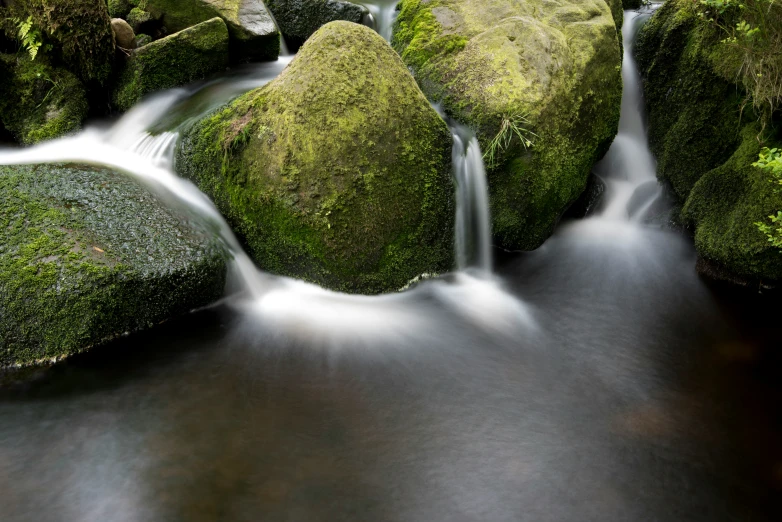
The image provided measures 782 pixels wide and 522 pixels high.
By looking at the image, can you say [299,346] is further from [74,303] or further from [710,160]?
[710,160]

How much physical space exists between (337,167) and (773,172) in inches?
131

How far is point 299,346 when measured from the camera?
184 inches

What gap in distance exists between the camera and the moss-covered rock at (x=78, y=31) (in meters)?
6.21

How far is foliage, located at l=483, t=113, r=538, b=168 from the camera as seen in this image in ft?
18.6

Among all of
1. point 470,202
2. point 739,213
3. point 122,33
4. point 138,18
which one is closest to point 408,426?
point 470,202

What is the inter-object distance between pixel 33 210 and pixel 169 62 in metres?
3.15

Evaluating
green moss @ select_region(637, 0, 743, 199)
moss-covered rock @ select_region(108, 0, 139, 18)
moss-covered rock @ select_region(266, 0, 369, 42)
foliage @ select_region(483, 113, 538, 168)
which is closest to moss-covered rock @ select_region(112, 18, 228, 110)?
moss-covered rock @ select_region(108, 0, 139, 18)

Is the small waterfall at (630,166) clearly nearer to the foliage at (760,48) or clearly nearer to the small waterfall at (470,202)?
the foliage at (760,48)

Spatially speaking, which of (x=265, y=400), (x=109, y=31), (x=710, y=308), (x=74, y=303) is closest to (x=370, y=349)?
(x=265, y=400)

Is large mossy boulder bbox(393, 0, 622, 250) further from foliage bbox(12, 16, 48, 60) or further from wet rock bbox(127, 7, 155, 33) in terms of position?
foliage bbox(12, 16, 48, 60)

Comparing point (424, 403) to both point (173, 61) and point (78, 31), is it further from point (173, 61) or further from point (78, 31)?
point (78, 31)

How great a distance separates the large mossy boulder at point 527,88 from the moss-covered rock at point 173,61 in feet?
8.09

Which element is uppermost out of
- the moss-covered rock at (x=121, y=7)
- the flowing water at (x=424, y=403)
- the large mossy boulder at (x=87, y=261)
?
the moss-covered rock at (x=121, y=7)

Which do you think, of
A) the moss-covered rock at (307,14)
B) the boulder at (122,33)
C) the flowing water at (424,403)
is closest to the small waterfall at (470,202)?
the flowing water at (424,403)
